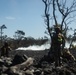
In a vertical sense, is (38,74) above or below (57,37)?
below

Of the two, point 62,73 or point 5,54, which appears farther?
point 5,54

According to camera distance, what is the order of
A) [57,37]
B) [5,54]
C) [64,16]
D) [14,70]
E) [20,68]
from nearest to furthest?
1. [14,70]
2. [20,68]
3. [57,37]
4. [5,54]
5. [64,16]

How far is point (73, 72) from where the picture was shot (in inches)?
638

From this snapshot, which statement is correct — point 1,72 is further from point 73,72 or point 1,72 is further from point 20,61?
point 73,72

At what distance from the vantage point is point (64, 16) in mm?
33656

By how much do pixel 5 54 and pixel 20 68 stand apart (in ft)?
38.3

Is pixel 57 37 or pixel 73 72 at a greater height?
pixel 57 37

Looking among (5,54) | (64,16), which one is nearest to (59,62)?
(5,54)

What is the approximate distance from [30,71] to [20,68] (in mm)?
590

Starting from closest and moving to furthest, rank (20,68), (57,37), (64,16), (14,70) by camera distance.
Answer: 1. (14,70)
2. (20,68)
3. (57,37)
4. (64,16)

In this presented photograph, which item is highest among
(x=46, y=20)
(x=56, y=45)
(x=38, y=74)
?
(x=46, y=20)

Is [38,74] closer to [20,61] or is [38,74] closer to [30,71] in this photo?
[30,71]

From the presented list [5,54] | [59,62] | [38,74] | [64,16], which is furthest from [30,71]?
[64,16]

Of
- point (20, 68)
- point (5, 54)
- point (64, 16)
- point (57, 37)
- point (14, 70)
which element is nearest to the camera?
point (14, 70)
